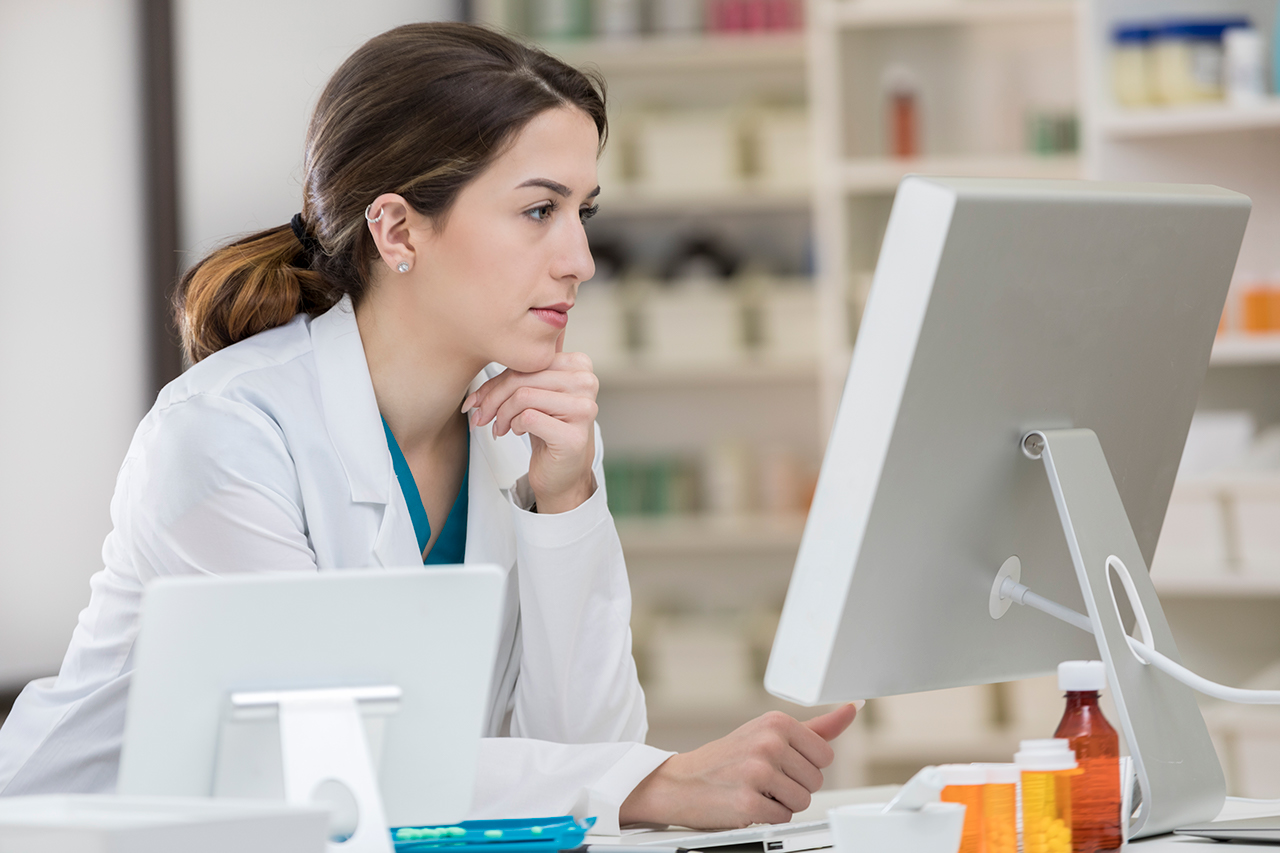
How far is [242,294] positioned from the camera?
1.44 meters

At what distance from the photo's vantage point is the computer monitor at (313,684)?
71 cm

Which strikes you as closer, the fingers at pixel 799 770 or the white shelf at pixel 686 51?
the fingers at pixel 799 770

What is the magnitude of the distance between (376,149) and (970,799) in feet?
2.90

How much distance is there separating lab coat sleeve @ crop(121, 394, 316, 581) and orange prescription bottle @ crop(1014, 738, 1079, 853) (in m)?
0.69

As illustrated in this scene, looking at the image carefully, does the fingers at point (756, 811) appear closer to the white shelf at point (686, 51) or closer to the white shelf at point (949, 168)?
the white shelf at point (949, 168)

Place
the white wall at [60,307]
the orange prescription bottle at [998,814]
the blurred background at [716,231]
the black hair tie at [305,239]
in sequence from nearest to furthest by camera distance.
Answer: the orange prescription bottle at [998,814]
the black hair tie at [305,239]
the blurred background at [716,231]
the white wall at [60,307]

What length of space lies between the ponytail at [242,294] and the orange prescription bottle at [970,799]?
3.03 ft

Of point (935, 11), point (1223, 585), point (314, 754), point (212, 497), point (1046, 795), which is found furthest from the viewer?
point (935, 11)

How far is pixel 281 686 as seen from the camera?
2.42 ft

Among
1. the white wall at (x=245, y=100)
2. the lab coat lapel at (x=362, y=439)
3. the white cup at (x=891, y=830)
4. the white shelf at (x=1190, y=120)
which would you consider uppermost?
the white wall at (x=245, y=100)

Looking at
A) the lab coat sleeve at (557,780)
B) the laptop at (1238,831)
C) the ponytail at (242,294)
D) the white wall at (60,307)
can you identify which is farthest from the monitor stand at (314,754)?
the white wall at (60,307)

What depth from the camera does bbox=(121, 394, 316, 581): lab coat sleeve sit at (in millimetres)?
1229

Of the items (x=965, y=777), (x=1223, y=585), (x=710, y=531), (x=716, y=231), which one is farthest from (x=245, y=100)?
(x=965, y=777)

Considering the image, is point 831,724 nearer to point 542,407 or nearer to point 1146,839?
point 1146,839
